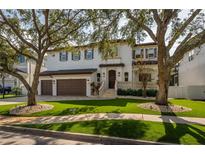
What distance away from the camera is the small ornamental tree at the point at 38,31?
16.7 meters

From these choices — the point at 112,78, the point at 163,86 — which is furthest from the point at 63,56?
the point at 163,86

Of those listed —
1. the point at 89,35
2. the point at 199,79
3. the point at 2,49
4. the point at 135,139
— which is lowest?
the point at 135,139

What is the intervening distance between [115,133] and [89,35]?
10650 mm

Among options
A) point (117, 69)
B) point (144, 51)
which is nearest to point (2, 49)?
point (117, 69)

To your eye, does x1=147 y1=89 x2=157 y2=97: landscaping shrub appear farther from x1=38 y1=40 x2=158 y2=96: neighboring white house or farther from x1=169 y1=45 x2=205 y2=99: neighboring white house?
x1=169 y1=45 x2=205 y2=99: neighboring white house

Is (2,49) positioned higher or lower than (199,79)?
higher

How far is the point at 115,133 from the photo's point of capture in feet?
29.6

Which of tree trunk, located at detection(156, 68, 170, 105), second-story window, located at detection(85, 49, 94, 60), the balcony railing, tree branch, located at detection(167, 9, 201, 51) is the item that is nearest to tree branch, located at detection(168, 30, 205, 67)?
tree branch, located at detection(167, 9, 201, 51)

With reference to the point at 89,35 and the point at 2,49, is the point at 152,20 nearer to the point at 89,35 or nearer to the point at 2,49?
the point at 89,35

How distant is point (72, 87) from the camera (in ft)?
102

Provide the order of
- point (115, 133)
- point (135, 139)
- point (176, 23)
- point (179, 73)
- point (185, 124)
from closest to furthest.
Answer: point (135, 139) → point (115, 133) → point (185, 124) → point (176, 23) → point (179, 73)

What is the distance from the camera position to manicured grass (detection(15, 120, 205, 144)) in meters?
8.24

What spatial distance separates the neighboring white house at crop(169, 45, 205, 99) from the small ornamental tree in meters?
11.0

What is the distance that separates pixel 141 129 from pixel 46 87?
991 inches
